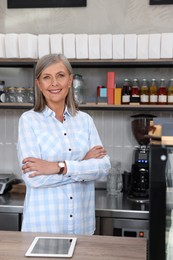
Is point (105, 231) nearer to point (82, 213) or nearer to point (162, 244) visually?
point (82, 213)

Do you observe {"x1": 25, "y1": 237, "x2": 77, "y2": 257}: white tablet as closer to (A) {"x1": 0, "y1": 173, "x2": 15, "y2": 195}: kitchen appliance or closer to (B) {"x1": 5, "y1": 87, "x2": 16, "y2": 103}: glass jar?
(A) {"x1": 0, "y1": 173, "x2": 15, "y2": 195}: kitchen appliance

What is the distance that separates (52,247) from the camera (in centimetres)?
138

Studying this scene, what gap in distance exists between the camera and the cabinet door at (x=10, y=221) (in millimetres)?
2578

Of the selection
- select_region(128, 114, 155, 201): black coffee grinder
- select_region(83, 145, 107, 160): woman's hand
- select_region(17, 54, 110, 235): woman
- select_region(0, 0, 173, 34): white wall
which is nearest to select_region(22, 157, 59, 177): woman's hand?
select_region(17, 54, 110, 235): woman

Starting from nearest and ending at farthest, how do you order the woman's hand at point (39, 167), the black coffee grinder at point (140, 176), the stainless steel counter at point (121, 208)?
the woman's hand at point (39, 167) → the stainless steel counter at point (121, 208) → the black coffee grinder at point (140, 176)

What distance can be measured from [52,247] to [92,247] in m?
0.15

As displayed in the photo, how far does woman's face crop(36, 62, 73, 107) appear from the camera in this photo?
187 cm

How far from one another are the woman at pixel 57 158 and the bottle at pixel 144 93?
940 mm

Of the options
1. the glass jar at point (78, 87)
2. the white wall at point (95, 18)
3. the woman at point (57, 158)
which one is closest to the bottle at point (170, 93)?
the white wall at point (95, 18)

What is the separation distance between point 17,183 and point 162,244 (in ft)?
7.84

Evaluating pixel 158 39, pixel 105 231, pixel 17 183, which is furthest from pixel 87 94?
pixel 105 231

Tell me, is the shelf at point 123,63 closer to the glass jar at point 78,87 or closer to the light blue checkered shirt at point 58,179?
the glass jar at point 78,87

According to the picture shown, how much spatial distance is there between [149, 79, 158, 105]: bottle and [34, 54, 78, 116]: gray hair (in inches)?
38.6

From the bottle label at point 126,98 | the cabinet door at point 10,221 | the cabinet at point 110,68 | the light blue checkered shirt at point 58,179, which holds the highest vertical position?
the cabinet at point 110,68
